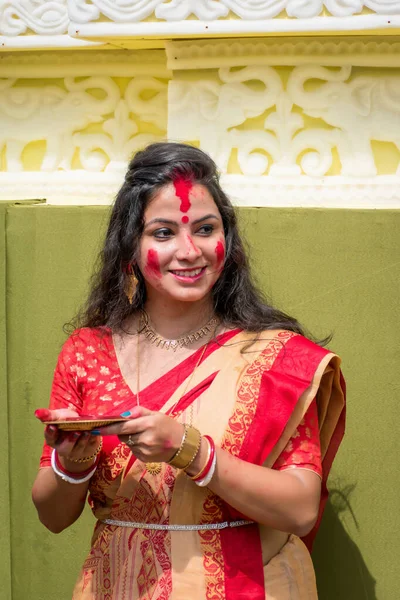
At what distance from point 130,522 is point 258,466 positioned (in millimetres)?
431

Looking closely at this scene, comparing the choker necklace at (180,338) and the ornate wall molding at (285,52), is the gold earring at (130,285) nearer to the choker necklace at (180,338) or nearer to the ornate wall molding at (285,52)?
the choker necklace at (180,338)

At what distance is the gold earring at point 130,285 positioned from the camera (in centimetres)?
302

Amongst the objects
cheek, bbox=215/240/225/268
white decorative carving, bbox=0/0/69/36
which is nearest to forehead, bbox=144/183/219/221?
cheek, bbox=215/240/225/268

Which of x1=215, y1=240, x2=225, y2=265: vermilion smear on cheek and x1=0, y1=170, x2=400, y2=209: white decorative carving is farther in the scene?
x1=0, y1=170, x2=400, y2=209: white decorative carving

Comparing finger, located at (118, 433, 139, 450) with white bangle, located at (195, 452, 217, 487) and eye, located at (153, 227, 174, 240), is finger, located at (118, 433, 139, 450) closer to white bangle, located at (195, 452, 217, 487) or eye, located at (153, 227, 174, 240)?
white bangle, located at (195, 452, 217, 487)

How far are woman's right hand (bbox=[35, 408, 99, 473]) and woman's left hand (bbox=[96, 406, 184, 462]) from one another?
0.11 meters

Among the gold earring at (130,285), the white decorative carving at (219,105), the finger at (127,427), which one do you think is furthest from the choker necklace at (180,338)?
the white decorative carving at (219,105)

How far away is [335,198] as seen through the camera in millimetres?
3512

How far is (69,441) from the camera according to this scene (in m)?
2.58

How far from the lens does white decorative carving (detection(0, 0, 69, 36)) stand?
147 inches

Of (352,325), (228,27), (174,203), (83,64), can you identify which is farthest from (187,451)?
(83,64)

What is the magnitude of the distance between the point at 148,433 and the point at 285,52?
1.70 metres

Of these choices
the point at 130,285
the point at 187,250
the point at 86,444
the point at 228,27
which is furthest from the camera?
the point at 228,27

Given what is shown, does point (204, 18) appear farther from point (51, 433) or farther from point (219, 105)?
point (51, 433)
